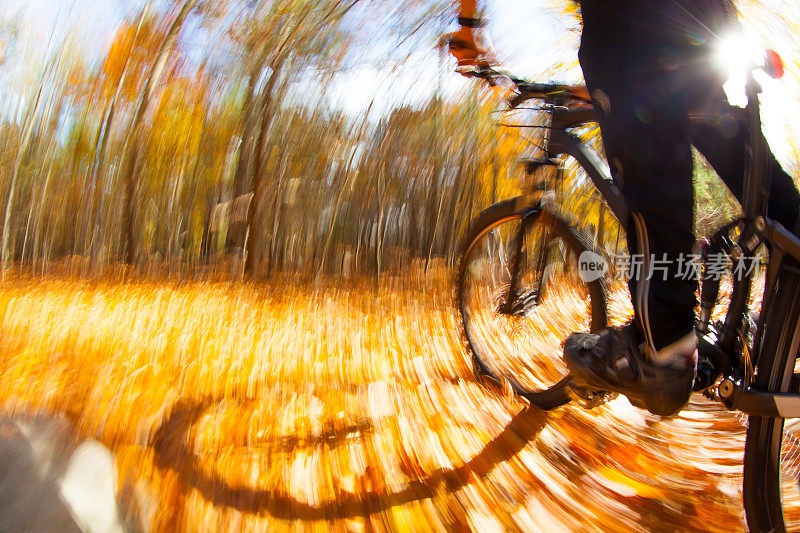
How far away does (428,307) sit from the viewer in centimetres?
301

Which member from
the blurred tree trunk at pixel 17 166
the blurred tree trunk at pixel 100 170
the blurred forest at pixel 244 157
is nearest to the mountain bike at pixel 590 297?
the blurred forest at pixel 244 157

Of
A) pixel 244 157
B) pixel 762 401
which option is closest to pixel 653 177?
pixel 762 401

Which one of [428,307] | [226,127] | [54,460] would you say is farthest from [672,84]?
[226,127]

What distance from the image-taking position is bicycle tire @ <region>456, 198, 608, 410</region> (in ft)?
5.05

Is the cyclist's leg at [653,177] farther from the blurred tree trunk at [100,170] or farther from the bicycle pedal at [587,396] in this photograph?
the blurred tree trunk at [100,170]

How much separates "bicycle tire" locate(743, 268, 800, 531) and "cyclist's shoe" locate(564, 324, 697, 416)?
14 centimetres

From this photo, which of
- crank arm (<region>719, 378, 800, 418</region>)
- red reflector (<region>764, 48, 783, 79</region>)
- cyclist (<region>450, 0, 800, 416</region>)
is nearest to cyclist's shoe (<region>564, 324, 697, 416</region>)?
cyclist (<region>450, 0, 800, 416</region>)

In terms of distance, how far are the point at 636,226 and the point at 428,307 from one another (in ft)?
6.79

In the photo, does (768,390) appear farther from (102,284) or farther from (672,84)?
(102,284)

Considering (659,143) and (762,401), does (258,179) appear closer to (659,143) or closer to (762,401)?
(659,143)

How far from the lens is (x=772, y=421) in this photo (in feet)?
3.21

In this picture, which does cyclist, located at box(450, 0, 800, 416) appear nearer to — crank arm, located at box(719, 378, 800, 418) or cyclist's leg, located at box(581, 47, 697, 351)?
cyclist's leg, located at box(581, 47, 697, 351)

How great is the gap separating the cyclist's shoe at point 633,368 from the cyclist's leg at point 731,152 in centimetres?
33

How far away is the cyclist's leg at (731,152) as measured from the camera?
0.97m
